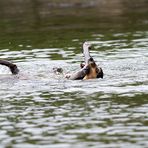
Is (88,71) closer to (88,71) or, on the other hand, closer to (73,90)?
(88,71)

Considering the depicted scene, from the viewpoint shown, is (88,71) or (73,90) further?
(88,71)

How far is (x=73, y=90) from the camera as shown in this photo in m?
15.9

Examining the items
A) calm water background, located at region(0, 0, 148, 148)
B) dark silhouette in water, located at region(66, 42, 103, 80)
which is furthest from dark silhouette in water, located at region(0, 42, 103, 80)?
calm water background, located at region(0, 0, 148, 148)

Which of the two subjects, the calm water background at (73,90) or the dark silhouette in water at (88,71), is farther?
the dark silhouette in water at (88,71)

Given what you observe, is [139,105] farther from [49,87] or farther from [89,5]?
[89,5]

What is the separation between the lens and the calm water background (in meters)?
11.6

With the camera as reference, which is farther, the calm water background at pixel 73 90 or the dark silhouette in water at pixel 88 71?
the dark silhouette in water at pixel 88 71

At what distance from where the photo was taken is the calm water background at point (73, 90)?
11.6 meters

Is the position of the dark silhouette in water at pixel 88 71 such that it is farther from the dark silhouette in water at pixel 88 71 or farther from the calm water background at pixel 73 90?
the calm water background at pixel 73 90

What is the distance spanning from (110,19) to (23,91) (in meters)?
20.3

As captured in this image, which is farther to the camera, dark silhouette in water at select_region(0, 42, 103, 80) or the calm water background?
dark silhouette in water at select_region(0, 42, 103, 80)

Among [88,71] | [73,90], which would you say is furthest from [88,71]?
[73,90]

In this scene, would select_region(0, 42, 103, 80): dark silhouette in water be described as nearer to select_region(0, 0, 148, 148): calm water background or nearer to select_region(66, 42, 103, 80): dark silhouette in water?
select_region(66, 42, 103, 80): dark silhouette in water

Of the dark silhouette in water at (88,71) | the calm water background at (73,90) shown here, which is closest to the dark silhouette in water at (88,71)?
the dark silhouette in water at (88,71)
